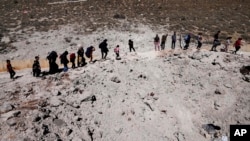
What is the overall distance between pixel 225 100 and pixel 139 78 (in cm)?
555

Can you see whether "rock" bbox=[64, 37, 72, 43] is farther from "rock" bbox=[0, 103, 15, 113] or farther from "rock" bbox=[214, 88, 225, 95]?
"rock" bbox=[214, 88, 225, 95]

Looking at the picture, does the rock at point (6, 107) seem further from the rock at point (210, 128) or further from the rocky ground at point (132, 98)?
the rock at point (210, 128)

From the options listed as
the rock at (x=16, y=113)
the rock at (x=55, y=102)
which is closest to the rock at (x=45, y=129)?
the rock at (x=16, y=113)

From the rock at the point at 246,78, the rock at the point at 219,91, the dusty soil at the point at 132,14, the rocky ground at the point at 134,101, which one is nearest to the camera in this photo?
the rocky ground at the point at 134,101

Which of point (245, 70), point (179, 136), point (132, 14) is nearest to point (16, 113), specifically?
point (179, 136)

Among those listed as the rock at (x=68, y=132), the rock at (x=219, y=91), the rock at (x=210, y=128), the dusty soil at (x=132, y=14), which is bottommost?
the rock at (x=210, y=128)

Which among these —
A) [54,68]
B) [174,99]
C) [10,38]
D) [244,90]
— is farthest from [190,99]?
[10,38]

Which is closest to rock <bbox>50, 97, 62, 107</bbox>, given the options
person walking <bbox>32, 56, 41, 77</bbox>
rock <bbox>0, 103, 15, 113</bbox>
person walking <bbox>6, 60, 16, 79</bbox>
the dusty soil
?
rock <bbox>0, 103, 15, 113</bbox>

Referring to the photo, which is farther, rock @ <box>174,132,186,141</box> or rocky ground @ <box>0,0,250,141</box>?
rock @ <box>174,132,186,141</box>

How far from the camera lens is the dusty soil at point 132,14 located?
3728 centimetres

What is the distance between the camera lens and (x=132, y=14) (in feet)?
141

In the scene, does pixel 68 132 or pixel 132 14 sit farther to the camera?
pixel 132 14

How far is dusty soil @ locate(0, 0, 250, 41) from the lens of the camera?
122ft

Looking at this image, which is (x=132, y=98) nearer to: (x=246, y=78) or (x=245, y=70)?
(x=246, y=78)
